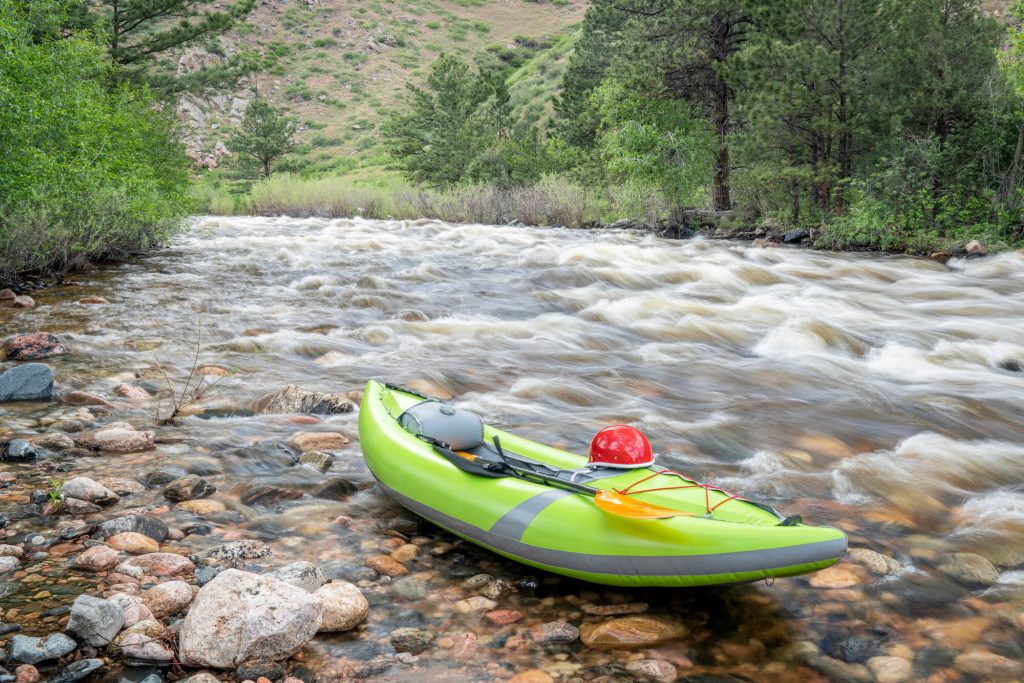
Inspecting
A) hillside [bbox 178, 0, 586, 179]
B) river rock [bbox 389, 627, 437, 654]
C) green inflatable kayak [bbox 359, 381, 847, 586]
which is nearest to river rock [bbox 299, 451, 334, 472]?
green inflatable kayak [bbox 359, 381, 847, 586]

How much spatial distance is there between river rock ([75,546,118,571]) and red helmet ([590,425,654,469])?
1914 millimetres

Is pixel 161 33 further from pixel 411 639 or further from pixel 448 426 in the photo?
pixel 411 639

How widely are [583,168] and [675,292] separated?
657 inches

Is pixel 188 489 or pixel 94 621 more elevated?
pixel 94 621

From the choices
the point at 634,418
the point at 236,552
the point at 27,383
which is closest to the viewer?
the point at 236,552

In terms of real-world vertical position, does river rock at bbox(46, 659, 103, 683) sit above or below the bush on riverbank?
below

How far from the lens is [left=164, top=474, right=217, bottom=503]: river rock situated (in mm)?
3277

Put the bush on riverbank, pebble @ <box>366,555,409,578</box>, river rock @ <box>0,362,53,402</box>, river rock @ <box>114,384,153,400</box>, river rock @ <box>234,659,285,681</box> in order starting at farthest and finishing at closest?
the bush on riverbank, river rock @ <box>114,384,153,400</box>, river rock @ <box>0,362,53,402</box>, pebble @ <box>366,555,409,578</box>, river rock @ <box>234,659,285,681</box>

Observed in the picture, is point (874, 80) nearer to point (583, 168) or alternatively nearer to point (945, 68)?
point (945, 68)

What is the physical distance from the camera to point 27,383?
4699 millimetres

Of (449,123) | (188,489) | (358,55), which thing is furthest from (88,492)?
(358,55)

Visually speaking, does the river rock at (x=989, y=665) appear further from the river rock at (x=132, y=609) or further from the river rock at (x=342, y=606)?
the river rock at (x=132, y=609)

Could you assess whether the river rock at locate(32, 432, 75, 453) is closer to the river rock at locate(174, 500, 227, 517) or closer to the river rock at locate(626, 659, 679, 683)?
the river rock at locate(174, 500, 227, 517)

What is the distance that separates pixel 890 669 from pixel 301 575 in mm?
1981
